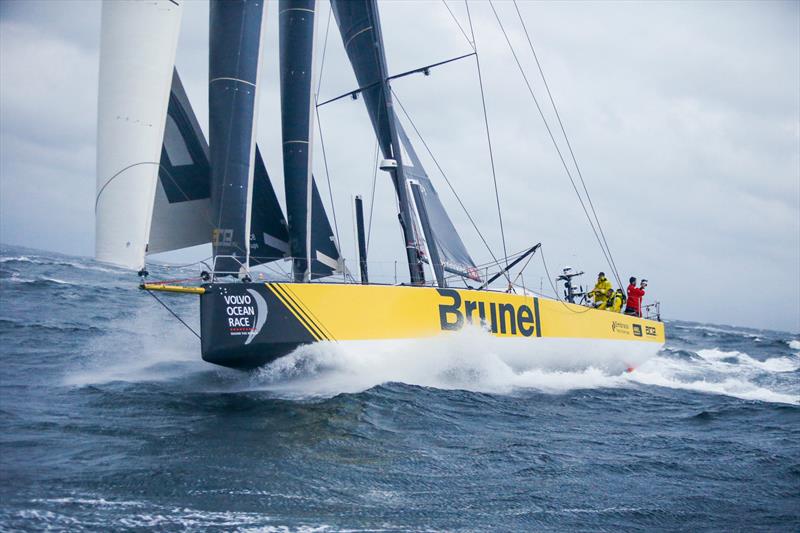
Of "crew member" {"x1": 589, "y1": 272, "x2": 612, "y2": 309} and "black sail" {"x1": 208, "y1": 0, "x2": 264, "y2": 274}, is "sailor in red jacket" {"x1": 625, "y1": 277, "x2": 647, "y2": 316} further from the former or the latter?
"black sail" {"x1": 208, "y1": 0, "x2": 264, "y2": 274}

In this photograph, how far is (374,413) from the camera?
7.99 metres

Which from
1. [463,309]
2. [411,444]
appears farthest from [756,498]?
[463,309]

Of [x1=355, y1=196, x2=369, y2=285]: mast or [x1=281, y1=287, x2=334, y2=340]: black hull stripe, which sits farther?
[x1=355, y1=196, x2=369, y2=285]: mast

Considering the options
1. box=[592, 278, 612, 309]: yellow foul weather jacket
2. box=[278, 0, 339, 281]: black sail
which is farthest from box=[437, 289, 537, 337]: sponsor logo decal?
box=[592, 278, 612, 309]: yellow foul weather jacket

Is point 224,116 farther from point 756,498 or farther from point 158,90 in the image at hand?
point 756,498

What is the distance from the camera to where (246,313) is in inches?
351

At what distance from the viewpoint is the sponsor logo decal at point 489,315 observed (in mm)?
10609

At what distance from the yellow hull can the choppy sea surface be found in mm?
320

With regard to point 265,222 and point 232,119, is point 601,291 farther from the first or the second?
point 232,119

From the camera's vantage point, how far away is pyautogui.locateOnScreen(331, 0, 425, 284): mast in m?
11.5

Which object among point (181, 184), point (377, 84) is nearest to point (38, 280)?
point (181, 184)

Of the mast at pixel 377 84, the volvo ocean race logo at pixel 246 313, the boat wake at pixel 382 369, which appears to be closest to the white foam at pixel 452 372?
the boat wake at pixel 382 369

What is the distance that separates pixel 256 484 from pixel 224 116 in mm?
6156

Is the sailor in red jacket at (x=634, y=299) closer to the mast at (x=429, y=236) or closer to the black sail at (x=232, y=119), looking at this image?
the mast at (x=429, y=236)
